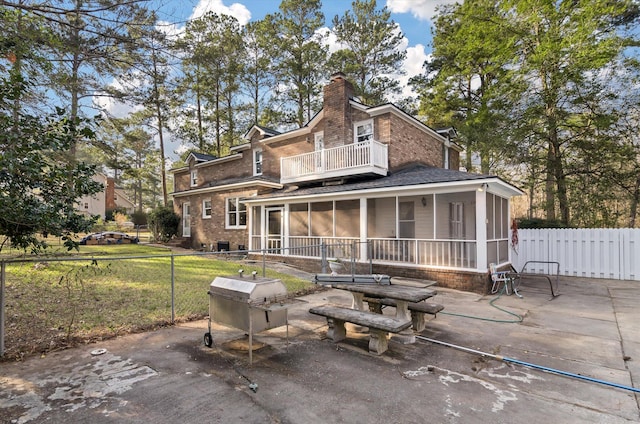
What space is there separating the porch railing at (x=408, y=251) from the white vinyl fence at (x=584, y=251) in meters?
3.24

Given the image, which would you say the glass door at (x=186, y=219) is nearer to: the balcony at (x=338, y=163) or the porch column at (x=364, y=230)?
the balcony at (x=338, y=163)

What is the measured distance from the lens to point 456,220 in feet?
46.2

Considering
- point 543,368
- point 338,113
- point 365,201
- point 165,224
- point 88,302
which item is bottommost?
point 543,368

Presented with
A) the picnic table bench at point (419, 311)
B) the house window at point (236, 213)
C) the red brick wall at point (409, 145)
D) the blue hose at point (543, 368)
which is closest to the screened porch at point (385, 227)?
the house window at point (236, 213)

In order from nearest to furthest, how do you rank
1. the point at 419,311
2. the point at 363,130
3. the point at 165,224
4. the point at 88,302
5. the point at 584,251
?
the point at 419,311, the point at 88,302, the point at 584,251, the point at 363,130, the point at 165,224

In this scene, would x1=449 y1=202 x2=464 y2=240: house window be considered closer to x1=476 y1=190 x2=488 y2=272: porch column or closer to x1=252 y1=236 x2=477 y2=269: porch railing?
x1=252 y1=236 x2=477 y2=269: porch railing

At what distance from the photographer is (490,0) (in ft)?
64.0

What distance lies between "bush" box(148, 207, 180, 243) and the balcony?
10.2 metres

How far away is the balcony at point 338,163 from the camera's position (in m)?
12.9

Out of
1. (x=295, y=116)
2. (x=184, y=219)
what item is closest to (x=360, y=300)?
(x=184, y=219)

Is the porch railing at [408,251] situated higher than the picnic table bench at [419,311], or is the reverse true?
the porch railing at [408,251]

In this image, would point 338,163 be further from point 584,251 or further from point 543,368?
point 543,368

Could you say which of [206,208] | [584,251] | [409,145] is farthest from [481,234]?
[206,208]

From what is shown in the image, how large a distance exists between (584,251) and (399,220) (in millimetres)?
6677
